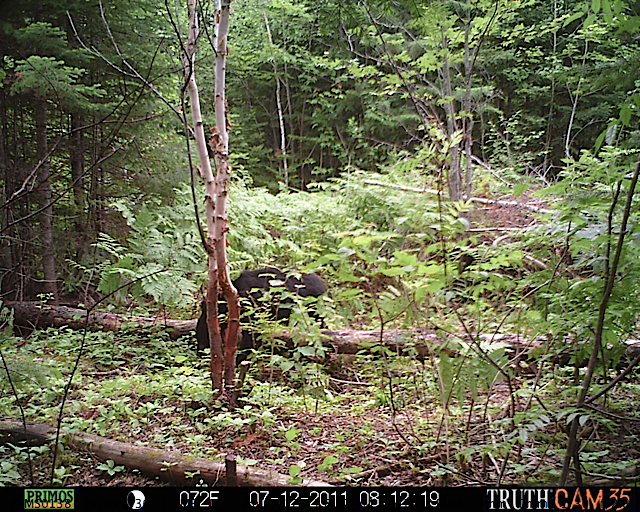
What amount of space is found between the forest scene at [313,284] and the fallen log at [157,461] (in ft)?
0.05

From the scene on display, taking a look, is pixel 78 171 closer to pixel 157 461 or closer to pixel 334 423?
pixel 157 461

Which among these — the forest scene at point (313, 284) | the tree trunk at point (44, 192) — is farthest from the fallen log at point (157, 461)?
the tree trunk at point (44, 192)

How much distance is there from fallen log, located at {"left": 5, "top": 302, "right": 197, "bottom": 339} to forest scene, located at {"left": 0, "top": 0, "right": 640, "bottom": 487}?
0.09ft

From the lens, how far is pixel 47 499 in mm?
2105

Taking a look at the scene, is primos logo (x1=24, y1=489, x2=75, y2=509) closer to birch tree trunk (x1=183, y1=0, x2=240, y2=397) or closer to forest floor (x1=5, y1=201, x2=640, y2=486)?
forest floor (x1=5, y1=201, x2=640, y2=486)

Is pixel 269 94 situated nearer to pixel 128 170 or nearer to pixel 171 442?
pixel 128 170

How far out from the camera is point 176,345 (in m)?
4.81

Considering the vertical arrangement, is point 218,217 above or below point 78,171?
below

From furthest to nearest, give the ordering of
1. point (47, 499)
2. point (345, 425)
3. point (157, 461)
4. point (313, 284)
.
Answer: point (313, 284) < point (345, 425) < point (157, 461) < point (47, 499)

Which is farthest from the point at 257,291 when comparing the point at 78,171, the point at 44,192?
the point at 78,171

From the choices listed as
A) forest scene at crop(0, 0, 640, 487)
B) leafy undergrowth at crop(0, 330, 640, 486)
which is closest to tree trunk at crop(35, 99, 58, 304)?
forest scene at crop(0, 0, 640, 487)

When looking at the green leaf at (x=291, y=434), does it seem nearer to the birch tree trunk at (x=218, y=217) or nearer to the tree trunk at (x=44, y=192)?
the birch tree trunk at (x=218, y=217)

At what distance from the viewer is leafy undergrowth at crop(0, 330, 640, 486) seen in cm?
229

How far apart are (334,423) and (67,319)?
3649 mm
